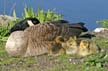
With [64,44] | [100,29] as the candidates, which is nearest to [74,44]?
[64,44]

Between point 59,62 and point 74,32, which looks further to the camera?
point 74,32

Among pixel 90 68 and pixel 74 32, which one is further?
pixel 74 32

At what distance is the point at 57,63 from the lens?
8750 mm

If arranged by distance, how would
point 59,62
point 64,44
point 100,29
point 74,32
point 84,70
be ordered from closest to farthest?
1. point 84,70
2. point 59,62
3. point 64,44
4. point 74,32
5. point 100,29

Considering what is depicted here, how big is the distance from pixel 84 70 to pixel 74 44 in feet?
4.38

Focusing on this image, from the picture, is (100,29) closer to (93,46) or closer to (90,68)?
(93,46)

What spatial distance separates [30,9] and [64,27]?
125 inches

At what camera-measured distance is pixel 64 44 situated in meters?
9.49

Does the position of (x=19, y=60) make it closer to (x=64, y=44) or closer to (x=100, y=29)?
(x=64, y=44)

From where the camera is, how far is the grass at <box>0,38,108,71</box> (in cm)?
830

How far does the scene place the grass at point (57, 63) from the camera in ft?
27.2

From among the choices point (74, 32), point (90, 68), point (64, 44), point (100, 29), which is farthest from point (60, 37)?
point (100, 29)

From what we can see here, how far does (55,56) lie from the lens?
934cm

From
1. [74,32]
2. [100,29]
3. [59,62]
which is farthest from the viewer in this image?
[100,29]
